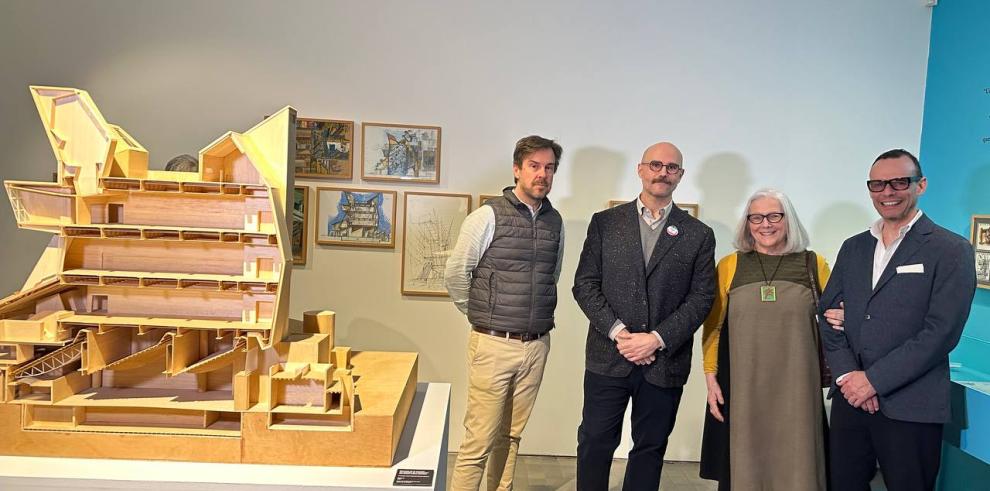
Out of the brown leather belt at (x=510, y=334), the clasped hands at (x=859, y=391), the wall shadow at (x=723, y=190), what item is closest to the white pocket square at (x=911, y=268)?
the clasped hands at (x=859, y=391)

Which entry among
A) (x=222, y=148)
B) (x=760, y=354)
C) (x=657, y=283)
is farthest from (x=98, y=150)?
(x=760, y=354)

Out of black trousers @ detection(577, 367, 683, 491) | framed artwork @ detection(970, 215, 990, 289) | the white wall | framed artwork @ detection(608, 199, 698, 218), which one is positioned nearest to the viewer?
black trousers @ detection(577, 367, 683, 491)

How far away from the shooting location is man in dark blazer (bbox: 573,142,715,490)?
256cm

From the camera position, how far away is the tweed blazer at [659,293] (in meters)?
2.56

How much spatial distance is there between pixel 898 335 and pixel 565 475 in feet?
6.71

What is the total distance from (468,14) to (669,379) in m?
2.43

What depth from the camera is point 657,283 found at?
8.45 ft

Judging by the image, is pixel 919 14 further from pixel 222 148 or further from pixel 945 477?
pixel 222 148

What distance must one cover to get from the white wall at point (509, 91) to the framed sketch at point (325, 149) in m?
0.08

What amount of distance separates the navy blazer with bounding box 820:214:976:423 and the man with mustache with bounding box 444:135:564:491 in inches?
48.1

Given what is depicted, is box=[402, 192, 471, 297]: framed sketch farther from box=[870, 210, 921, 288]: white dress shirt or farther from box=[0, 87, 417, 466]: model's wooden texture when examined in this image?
box=[870, 210, 921, 288]: white dress shirt

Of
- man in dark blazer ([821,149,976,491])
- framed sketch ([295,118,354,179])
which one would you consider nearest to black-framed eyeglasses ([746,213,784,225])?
man in dark blazer ([821,149,976,491])

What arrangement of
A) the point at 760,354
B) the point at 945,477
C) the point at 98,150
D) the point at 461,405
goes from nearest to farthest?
the point at 98,150, the point at 760,354, the point at 945,477, the point at 461,405

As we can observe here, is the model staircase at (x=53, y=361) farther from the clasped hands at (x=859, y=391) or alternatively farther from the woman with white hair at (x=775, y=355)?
the clasped hands at (x=859, y=391)
